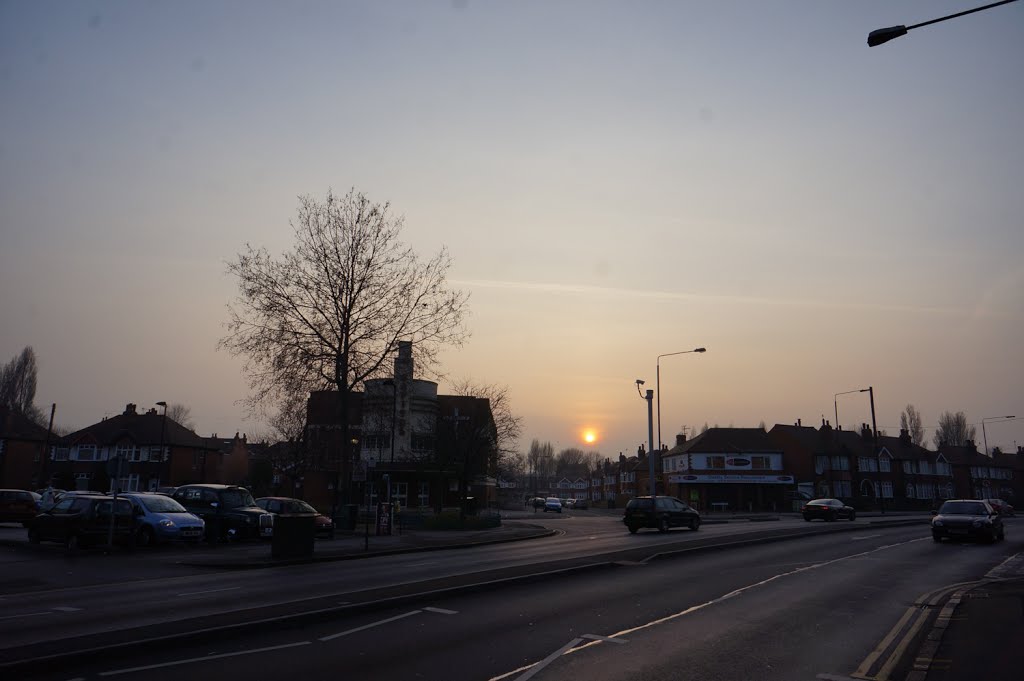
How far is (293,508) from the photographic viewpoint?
28.1 m

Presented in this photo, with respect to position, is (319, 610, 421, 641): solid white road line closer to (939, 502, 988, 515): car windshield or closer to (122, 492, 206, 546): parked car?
(122, 492, 206, 546): parked car

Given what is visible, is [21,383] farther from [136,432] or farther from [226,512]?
[226,512]

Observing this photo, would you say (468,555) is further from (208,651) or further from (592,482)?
(592,482)

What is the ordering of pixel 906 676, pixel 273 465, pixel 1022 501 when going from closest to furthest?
pixel 906 676 < pixel 273 465 < pixel 1022 501

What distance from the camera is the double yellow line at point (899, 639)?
7488mm

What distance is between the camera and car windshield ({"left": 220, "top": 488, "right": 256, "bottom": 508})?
25.9m

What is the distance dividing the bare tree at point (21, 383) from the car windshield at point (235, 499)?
87616mm

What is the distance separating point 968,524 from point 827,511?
1941 cm

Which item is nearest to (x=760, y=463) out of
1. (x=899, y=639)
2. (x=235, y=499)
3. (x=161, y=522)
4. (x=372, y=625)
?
(x=235, y=499)

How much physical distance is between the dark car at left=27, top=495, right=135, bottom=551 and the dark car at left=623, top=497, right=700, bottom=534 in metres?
20.7

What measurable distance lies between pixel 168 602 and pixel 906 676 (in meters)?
11.1

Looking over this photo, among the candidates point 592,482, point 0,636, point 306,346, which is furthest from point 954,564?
point 592,482

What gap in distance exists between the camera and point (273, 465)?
68438 mm

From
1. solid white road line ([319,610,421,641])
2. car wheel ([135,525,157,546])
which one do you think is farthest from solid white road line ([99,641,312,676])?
car wheel ([135,525,157,546])
